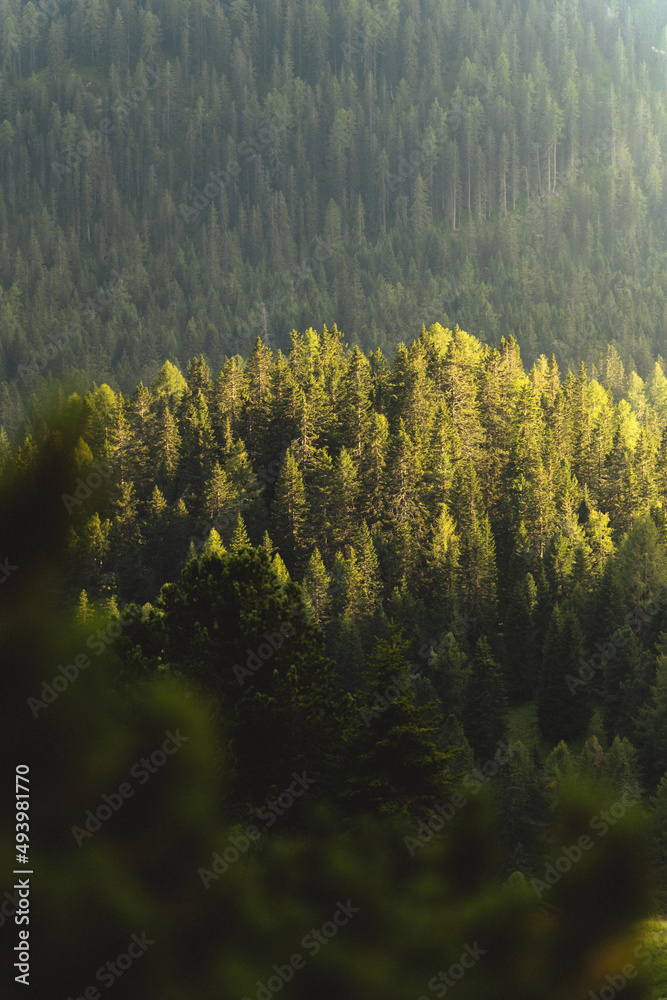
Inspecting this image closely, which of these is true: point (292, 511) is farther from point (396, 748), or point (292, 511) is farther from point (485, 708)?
point (396, 748)

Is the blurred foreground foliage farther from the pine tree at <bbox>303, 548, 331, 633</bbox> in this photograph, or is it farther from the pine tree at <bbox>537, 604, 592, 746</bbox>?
the pine tree at <bbox>303, 548, 331, 633</bbox>

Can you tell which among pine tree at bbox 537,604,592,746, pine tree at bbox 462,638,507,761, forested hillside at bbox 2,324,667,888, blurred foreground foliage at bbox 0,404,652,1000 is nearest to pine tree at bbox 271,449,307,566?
forested hillside at bbox 2,324,667,888

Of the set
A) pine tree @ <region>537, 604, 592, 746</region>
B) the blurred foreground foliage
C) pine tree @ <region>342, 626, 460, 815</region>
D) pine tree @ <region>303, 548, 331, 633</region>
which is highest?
the blurred foreground foliage

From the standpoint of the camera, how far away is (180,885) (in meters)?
5.93

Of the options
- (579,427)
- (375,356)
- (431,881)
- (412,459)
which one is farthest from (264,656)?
(375,356)

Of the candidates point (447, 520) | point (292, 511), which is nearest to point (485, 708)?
point (447, 520)

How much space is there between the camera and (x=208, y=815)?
233 inches

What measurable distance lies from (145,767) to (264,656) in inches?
958

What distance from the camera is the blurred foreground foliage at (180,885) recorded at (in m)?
5.68

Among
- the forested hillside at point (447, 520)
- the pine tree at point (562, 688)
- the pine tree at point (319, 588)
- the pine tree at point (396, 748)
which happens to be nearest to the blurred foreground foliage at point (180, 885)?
the pine tree at point (396, 748)

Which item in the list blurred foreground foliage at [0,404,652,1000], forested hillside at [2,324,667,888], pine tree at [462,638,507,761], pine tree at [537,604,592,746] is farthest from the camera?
pine tree at [537,604,592,746]

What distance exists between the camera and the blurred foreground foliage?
568 centimetres

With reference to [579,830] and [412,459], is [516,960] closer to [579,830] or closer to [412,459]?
[579,830]

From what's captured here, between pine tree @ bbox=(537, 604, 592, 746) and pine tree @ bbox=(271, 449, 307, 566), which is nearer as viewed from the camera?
pine tree @ bbox=(537, 604, 592, 746)
